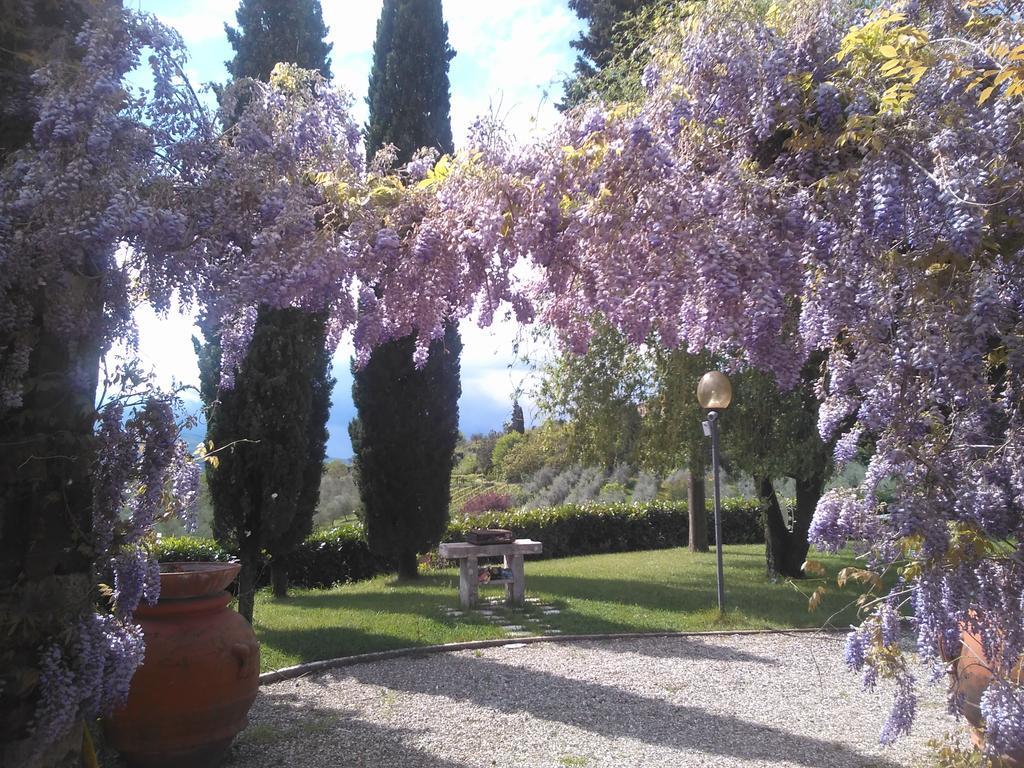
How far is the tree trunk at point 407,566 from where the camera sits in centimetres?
1041

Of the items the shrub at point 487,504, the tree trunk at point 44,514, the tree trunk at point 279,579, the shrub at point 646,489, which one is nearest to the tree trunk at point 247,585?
the tree trunk at point 279,579

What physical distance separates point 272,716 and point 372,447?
609cm

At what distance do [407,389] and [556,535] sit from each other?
4.61m

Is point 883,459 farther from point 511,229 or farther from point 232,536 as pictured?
point 232,536

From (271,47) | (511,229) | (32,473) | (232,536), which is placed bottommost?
(232,536)

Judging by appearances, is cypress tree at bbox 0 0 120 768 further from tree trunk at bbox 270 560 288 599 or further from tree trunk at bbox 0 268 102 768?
tree trunk at bbox 270 560 288 599

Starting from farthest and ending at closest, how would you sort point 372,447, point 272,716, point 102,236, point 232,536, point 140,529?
point 372,447, point 232,536, point 272,716, point 140,529, point 102,236

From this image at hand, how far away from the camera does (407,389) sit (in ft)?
34.6

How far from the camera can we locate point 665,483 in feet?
65.9

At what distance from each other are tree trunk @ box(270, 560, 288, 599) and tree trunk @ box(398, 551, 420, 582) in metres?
1.65

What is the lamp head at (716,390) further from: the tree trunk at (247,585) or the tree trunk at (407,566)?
the tree trunk at (407,566)

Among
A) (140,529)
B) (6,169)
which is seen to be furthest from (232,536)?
(6,169)

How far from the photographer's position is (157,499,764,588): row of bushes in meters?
10.2

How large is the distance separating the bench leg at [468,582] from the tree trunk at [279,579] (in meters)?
2.43
